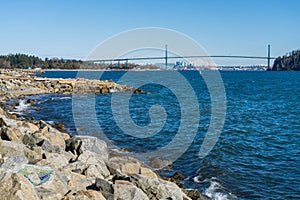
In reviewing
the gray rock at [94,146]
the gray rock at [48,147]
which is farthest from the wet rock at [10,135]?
the gray rock at [94,146]

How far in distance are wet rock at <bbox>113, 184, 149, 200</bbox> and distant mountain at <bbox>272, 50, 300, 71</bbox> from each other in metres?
186

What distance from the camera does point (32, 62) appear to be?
164 metres

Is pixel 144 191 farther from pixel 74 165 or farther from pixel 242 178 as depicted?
pixel 242 178

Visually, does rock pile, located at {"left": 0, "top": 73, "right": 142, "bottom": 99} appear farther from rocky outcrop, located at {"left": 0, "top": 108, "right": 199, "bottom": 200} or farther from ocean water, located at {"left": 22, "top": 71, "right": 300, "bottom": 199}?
rocky outcrop, located at {"left": 0, "top": 108, "right": 199, "bottom": 200}

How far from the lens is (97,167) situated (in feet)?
25.6

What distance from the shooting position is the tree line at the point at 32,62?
154 m

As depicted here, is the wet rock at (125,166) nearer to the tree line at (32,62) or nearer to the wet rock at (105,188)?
the wet rock at (105,188)

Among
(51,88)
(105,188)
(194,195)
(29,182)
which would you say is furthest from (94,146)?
(51,88)

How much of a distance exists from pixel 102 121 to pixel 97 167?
495 inches

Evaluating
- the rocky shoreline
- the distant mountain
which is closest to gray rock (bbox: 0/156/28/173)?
the rocky shoreline

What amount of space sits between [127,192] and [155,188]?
0.90 m

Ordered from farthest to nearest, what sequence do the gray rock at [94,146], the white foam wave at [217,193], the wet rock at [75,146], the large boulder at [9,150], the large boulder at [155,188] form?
the gray rock at [94,146], the wet rock at [75,146], the white foam wave at [217,193], the large boulder at [9,150], the large boulder at [155,188]

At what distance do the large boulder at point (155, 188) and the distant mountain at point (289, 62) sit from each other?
184856 millimetres

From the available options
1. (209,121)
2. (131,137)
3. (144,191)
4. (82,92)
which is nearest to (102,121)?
Result: (131,137)
